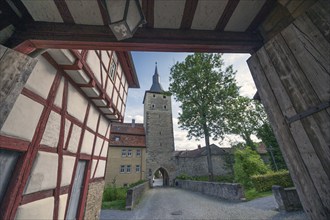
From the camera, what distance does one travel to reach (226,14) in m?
1.73

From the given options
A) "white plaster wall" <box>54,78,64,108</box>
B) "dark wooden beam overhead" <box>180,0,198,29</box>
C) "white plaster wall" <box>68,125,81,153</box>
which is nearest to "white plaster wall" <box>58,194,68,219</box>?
"white plaster wall" <box>68,125,81,153</box>

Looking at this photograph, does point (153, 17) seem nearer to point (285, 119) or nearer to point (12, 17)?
point (12, 17)

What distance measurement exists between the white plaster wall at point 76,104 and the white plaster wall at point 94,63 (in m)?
0.68

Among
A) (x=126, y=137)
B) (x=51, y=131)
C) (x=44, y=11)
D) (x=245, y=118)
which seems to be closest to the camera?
(x=44, y=11)

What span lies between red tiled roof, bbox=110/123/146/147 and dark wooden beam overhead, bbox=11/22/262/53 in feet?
70.8

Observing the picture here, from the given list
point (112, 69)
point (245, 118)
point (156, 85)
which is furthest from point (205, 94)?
point (156, 85)

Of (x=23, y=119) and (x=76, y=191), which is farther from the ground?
(x=23, y=119)

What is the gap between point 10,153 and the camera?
7.68 feet

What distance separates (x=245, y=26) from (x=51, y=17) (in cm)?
220

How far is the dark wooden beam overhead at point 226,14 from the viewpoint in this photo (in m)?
1.63

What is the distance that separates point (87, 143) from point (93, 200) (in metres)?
2.21

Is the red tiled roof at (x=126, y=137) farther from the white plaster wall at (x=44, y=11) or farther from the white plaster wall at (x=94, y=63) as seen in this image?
the white plaster wall at (x=44, y=11)

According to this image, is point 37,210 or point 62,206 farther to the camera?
point 62,206

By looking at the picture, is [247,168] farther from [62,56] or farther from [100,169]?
[62,56]
